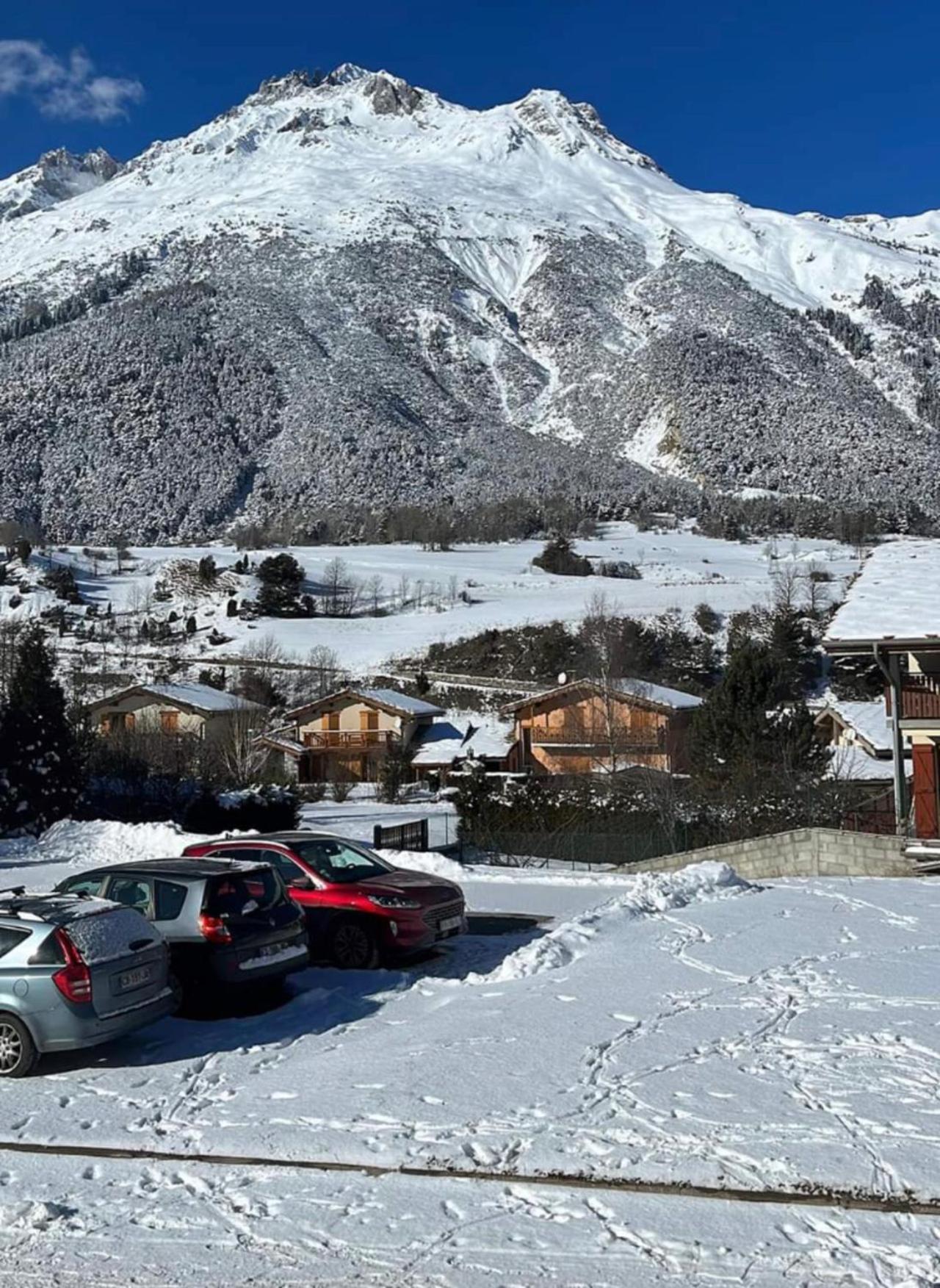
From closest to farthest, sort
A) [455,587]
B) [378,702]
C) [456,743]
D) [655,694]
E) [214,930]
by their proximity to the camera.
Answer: [214,930], [655,694], [456,743], [378,702], [455,587]

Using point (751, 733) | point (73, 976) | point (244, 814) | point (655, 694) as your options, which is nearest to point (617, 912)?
point (73, 976)

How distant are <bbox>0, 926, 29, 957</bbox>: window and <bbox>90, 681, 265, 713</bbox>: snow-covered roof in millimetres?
48503

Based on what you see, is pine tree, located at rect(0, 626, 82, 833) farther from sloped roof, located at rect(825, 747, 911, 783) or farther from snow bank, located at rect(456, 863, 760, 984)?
sloped roof, located at rect(825, 747, 911, 783)

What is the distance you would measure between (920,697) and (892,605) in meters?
1.93

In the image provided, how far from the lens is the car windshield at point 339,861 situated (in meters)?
14.1

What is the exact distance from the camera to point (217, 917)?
1124 centimetres

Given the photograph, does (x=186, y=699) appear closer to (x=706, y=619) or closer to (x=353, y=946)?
(x=706, y=619)

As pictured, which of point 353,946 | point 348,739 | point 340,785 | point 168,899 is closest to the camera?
point 168,899

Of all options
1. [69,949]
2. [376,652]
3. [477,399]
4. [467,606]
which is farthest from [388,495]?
[69,949]

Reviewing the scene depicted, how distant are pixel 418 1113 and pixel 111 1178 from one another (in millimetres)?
1916

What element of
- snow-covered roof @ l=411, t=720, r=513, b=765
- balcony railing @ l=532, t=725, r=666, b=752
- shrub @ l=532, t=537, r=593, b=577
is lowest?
snow-covered roof @ l=411, t=720, r=513, b=765

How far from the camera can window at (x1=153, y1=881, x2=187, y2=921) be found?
37.5 feet

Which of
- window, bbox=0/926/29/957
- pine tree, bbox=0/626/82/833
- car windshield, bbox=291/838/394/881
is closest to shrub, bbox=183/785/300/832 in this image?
pine tree, bbox=0/626/82/833

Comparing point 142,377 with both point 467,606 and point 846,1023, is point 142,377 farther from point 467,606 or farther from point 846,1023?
point 846,1023
